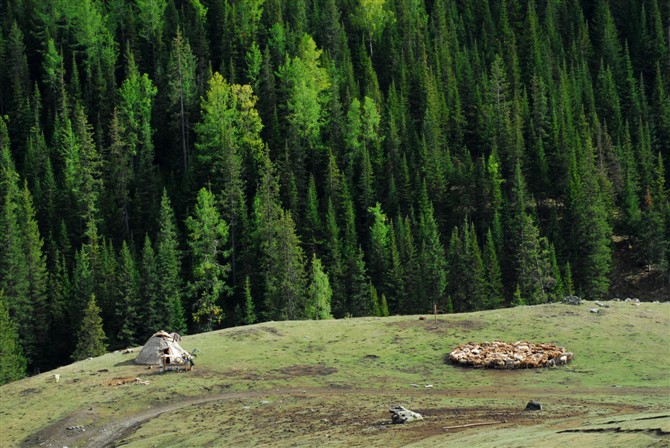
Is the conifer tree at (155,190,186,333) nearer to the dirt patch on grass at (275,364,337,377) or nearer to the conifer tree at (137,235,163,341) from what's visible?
the conifer tree at (137,235,163,341)

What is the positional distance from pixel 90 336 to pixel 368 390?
68357 millimetres

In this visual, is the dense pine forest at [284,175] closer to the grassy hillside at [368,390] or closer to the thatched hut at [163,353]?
the grassy hillside at [368,390]

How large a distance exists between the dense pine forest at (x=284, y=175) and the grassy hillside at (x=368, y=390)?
50483mm

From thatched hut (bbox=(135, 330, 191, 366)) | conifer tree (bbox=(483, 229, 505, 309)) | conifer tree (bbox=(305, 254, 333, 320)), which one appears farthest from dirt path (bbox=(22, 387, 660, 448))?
conifer tree (bbox=(483, 229, 505, 309))

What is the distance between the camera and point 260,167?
157875 millimetres

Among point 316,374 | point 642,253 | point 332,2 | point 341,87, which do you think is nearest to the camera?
point 316,374

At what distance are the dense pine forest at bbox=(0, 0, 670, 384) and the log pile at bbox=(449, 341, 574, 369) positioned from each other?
5854 centimetres

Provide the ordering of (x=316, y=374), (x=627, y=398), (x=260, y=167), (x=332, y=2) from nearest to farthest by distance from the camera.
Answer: (x=627, y=398), (x=316, y=374), (x=260, y=167), (x=332, y=2)

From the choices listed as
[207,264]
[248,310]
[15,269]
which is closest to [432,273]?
[248,310]

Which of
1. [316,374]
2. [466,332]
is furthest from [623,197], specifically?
[316,374]

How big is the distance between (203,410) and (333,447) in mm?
14085

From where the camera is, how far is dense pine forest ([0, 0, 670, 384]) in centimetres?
13750

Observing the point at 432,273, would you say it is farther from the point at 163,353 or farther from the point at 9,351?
the point at 163,353

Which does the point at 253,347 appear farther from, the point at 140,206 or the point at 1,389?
the point at 140,206
